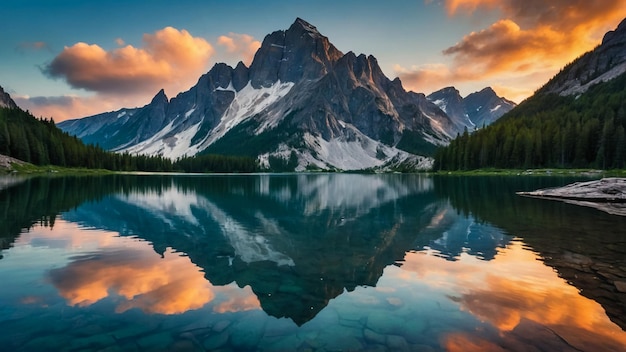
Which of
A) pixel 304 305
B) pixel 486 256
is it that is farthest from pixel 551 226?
pixel 304 305

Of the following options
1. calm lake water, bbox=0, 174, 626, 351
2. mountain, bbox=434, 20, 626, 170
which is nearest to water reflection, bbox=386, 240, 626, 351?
calm lake water, bbox=0, 174, 626, 351

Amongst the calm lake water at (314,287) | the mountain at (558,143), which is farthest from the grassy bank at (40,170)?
the mountain at (558,143)

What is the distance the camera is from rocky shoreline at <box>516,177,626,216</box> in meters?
46.2

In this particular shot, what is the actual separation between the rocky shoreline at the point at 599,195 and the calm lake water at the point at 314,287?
15177 millimetres

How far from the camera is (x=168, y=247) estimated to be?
2669 centimetres

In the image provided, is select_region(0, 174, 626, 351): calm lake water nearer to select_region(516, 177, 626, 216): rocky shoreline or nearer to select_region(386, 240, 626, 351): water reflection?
select_region(386, 240, 626, 351): water reflection

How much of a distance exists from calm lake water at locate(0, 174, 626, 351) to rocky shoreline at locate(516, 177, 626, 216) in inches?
598

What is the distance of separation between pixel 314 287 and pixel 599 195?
51.6m

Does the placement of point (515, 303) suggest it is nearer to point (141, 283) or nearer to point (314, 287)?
point (314, 287)

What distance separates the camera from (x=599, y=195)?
50406mm

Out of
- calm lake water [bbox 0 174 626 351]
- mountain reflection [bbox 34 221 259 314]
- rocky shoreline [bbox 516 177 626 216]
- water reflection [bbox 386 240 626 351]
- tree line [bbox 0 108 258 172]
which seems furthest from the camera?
tree line [bbox 0 108 258 172]

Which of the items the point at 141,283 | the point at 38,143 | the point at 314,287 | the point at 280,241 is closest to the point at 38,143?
the point at 38,143

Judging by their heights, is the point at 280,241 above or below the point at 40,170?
below

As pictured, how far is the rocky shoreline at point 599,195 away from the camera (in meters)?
46.2
